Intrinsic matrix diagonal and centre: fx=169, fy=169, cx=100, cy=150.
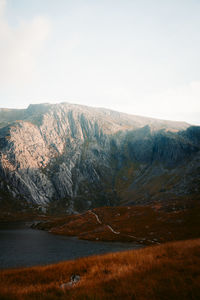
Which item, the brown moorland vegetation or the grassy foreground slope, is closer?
the grassy foreground slope

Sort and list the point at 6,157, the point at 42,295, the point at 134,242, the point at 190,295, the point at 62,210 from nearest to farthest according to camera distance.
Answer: the point at 190,295, the point at 42,295, the point at 134,242, the point at 62,210, the point at 6,157

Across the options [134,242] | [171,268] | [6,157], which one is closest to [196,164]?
[134,242]

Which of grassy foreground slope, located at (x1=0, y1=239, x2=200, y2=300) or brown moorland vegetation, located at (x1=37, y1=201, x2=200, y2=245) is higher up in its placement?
grassy foreground slope, located at (x1=0, y1=239, x2=200, y2=300)

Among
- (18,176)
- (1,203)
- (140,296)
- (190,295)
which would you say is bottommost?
(1,203)

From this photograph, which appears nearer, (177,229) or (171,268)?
(171,268)

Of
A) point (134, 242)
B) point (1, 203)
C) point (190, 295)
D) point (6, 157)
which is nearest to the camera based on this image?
point (190, 295)

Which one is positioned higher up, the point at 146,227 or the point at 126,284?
the point at 126,284

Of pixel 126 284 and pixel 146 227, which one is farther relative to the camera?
pixel 146 227

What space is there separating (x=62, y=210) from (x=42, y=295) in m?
186

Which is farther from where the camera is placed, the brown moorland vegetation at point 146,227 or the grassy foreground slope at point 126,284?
the brown moorland vegetation at point 146,227

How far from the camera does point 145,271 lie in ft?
33.8

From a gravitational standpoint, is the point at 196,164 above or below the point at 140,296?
below

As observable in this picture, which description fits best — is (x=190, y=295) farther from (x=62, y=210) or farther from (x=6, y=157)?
(x=6, y=157)

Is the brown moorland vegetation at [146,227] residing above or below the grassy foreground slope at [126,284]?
below
